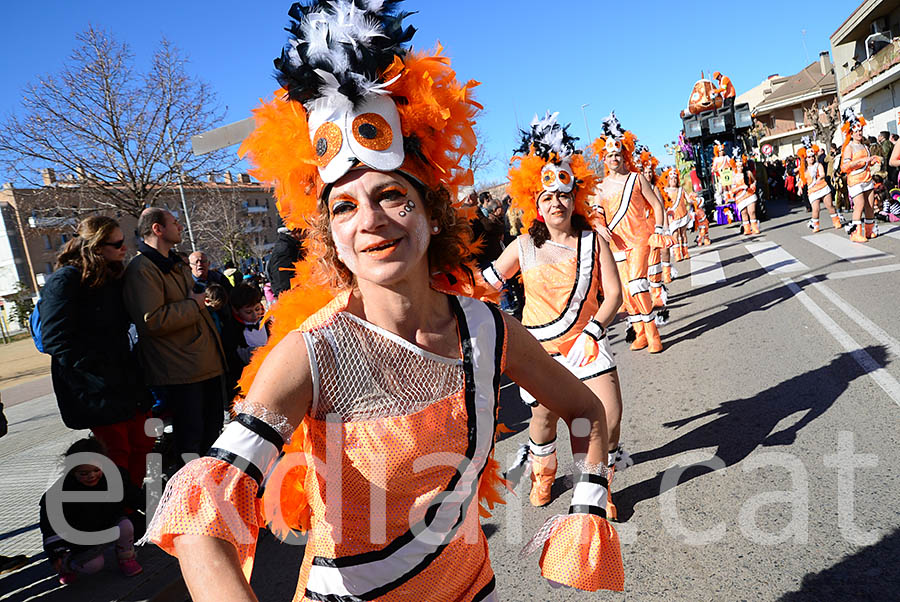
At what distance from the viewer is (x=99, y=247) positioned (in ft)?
12.8

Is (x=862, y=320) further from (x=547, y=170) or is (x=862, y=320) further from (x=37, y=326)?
(x=37, y=326)

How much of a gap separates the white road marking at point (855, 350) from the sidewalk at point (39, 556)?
5015 mm

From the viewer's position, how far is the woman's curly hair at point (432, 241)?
1.78m

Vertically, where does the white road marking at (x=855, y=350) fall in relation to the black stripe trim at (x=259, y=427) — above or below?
below

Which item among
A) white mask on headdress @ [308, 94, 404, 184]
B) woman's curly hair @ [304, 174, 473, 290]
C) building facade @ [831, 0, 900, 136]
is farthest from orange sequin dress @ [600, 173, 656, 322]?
building facade @ [831, 0, 900, 136]

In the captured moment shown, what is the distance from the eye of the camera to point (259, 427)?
1.34 m

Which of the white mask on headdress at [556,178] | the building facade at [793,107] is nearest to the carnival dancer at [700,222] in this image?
the white mask on headdress at [556,178]

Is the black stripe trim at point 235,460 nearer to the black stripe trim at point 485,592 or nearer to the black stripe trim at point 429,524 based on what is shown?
the black stripe trim at point 429,524

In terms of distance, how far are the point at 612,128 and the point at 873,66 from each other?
1241 inches

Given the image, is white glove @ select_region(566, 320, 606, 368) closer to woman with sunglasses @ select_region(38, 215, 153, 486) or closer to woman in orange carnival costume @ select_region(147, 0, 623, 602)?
woman in orange carnival costume @ select_region(147, 0, 623, 602)

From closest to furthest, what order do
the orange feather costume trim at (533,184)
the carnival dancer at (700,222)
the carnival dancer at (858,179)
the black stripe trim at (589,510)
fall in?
1. the black stripe trim at (589,510)
2. the orange feather costume trim at (533,184)
3. the carnival dancer at (858,179)
4. the carnival dancer at (700,222)

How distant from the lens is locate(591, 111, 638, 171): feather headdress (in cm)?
733

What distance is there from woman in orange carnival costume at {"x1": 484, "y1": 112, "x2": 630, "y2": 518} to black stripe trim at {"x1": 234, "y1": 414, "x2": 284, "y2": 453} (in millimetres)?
2504

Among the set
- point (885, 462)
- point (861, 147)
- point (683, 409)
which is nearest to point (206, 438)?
point (683, 409)
